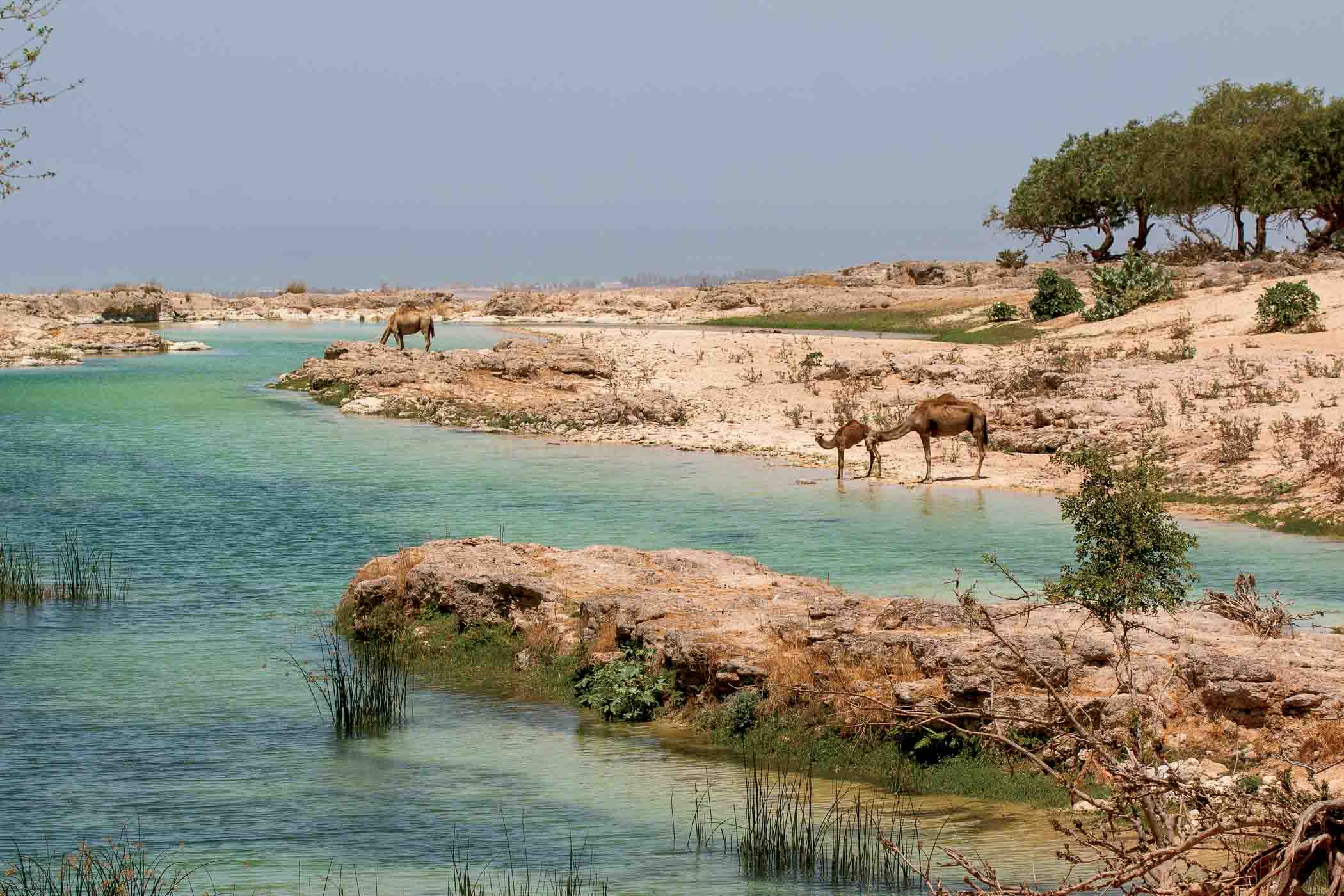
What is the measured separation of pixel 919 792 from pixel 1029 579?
22.3 ft

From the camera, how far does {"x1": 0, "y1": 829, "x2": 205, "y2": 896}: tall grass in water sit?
766 cm

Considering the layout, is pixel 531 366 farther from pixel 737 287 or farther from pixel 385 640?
pixel 737 287

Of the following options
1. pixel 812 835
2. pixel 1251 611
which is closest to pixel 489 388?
pixel 1251 611

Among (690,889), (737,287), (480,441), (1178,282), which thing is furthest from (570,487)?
(737,287)

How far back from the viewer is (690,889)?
8773 mm

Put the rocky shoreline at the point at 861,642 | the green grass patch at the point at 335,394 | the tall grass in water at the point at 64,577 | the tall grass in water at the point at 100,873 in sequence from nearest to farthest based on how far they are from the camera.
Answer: the tall grass in water at the point at 100,873 < the rocky shoreline at the point at 861,642 < the tall grass in water at the point at 64,577 < the green grass patch at the point at 335,394

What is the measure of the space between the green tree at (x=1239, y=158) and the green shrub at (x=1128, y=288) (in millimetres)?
20822

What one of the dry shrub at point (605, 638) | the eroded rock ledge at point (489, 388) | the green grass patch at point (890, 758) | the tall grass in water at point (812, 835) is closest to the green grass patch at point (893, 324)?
the eroded rock ledge at point (489, 388)

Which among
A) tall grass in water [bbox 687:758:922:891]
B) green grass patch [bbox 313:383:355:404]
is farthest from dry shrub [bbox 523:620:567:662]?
green grass patch [bbox 313:383:355:404]

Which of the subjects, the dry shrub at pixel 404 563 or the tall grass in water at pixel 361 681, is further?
the dry shrub at pixel 404 563

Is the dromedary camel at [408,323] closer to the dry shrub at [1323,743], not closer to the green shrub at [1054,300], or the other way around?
the green shrub at [1054,300]

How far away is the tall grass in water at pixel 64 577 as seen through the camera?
1722 centimetres

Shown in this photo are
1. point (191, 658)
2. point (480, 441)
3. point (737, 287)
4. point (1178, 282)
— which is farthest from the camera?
point (737, 287)

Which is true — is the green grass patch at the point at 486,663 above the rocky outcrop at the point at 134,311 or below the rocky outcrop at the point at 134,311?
below
